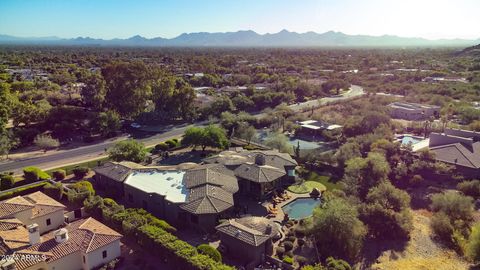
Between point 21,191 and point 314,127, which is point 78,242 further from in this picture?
point 314,127

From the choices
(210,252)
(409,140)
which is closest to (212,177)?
(210,252)

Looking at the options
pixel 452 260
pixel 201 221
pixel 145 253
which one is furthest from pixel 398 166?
pixel 145 253

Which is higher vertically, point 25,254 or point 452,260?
point 25,254

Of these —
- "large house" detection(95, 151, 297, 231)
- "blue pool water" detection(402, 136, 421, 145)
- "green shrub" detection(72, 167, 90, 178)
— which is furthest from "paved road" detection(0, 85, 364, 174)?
"blue pool water" detection(402, 136, 421, 145)

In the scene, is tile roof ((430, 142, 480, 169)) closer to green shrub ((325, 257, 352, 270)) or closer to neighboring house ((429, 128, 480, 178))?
neighboring house ((429, 128, 480, 178))

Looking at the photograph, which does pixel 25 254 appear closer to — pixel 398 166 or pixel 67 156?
pixel 67 156
